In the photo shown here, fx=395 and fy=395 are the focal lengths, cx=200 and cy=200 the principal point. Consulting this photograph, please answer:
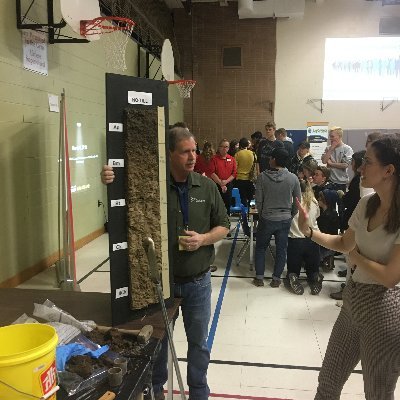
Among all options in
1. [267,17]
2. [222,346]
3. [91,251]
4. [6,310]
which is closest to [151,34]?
[267,17]

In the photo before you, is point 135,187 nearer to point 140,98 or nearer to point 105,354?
point 140,98

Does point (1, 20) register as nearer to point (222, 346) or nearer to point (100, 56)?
point (100, 56)

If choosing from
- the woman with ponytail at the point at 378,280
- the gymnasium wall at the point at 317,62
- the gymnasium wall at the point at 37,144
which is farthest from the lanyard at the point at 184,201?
the gymnasium wall at the point at 317,62

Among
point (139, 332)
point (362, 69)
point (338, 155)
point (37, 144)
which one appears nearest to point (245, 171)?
point (338, 155)

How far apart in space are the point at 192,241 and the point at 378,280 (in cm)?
81

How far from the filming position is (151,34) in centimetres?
909

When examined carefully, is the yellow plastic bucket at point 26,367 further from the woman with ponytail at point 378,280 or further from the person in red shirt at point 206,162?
the person in red shirt at point 206,162

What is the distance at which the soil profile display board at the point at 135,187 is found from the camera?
1.59 meters

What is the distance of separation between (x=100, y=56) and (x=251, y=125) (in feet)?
19.3

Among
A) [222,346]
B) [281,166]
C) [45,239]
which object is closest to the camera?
[222,346]

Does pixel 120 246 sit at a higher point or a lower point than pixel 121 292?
higher

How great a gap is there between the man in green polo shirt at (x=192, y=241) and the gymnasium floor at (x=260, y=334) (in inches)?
22.4

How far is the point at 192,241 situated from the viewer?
6.14 feet

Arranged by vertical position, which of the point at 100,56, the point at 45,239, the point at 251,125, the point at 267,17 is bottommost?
the point at 45,239
